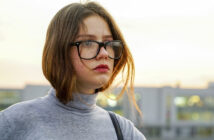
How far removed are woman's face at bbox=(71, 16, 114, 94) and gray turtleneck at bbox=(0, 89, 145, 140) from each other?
125mm

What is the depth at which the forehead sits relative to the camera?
156 centimetres

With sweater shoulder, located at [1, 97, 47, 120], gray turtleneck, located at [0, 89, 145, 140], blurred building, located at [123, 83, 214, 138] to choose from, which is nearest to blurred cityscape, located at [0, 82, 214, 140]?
blurred building, located at [123, 83, 214, 138]

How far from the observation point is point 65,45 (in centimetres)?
154

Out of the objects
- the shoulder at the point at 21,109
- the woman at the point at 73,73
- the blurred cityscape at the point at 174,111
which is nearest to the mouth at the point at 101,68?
the woman at the point at 73,73

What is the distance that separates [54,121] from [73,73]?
0.26 m

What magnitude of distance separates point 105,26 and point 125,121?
0.56 metres

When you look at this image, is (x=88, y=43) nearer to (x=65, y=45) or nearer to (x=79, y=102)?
(x=65, y=45)

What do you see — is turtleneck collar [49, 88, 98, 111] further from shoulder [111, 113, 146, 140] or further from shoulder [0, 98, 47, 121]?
shoulder [111, 113, 146, 140]

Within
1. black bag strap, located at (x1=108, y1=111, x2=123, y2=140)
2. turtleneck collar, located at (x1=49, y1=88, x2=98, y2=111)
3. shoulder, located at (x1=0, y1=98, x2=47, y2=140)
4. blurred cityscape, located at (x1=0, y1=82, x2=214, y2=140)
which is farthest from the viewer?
blurred cityscape, located at (x1=0, y1=82, x2=214, y2=140)

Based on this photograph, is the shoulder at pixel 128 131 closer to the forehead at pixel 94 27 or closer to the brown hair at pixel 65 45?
the brown hair at pixel 65 45

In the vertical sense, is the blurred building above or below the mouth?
below

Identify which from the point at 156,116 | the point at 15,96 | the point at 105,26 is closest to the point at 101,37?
the point at 105,26

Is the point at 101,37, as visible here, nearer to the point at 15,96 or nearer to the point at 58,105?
the point at 58,105

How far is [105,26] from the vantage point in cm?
163
